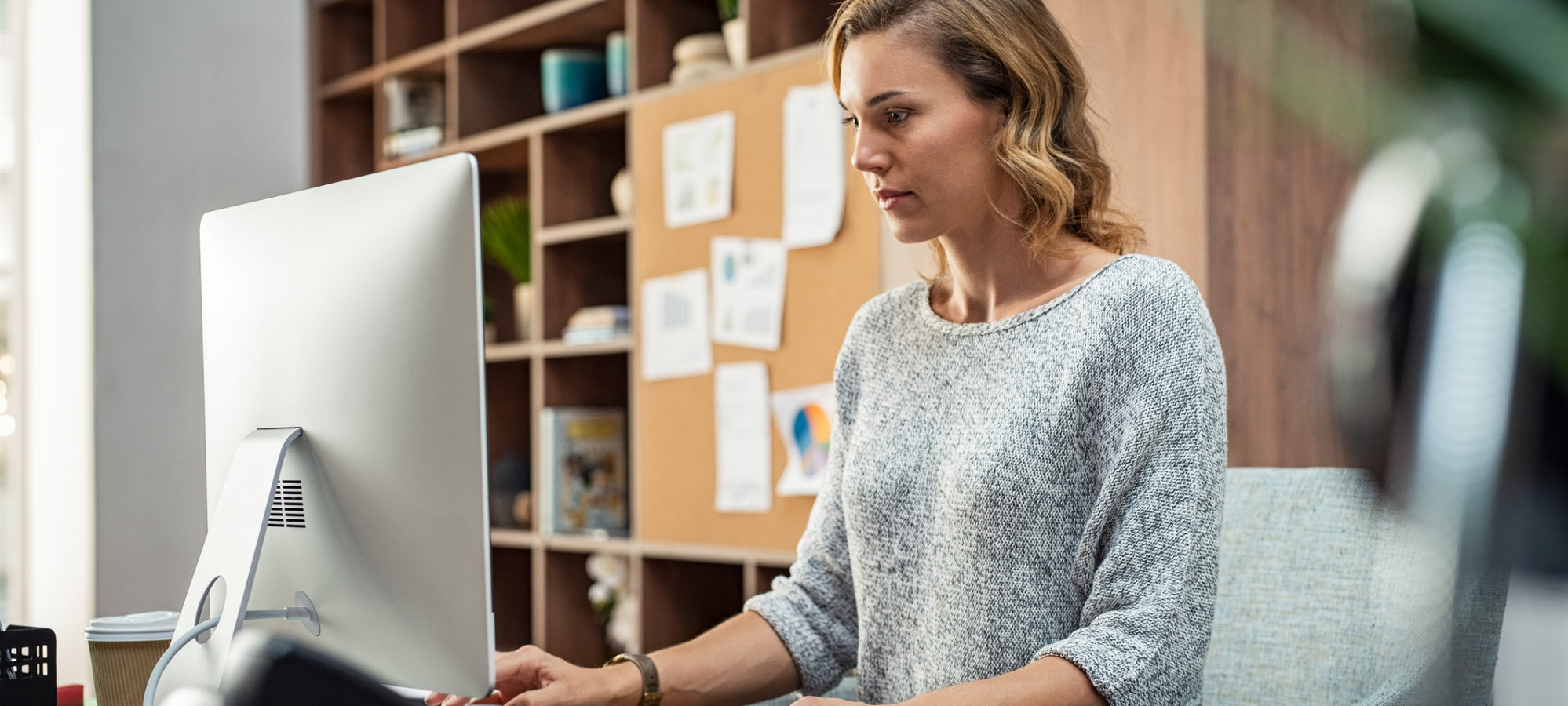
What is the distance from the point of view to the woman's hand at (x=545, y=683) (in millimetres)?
1031

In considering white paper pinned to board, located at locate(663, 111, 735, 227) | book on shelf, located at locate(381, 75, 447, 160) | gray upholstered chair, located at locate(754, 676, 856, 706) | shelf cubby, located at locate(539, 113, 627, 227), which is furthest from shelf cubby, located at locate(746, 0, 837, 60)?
gray upholstered chair, located at locate(754, 676, 856, 706)

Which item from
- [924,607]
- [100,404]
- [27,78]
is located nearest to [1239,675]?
[924,607]

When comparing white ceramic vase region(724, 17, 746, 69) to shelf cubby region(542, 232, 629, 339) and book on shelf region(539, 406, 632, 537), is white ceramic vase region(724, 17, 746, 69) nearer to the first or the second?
shelf cubby region(542, 232, 629, 339)

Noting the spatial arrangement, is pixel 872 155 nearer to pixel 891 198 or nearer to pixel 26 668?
pixel 891 198

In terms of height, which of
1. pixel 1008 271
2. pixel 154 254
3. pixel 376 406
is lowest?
pixel 376 406

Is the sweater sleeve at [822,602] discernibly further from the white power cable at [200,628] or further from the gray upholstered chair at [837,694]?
the white power cable at [200,628]

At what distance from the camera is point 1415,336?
0.40 feet

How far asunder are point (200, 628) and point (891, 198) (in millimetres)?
681

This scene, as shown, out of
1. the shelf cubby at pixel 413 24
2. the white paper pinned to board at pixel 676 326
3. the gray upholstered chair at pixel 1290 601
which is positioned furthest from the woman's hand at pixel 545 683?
the shelf cubby at pixel 413 24

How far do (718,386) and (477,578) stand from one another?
1792mm

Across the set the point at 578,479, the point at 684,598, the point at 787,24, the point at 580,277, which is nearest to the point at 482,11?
the point at 580,277

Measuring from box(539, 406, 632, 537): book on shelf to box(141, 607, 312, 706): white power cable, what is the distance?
2011 mm

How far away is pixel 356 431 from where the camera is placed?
2.82ft

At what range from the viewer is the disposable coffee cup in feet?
3.33
